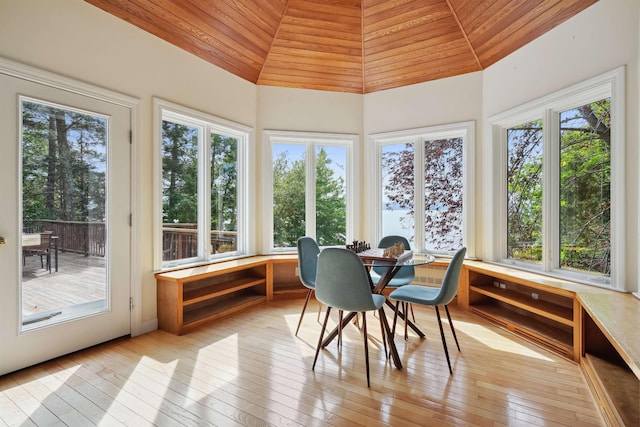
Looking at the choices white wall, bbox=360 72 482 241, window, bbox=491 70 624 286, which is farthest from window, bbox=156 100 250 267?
window, bbox=491 70 624 286

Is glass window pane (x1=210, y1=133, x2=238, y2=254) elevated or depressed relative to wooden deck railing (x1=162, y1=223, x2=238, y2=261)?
elevated

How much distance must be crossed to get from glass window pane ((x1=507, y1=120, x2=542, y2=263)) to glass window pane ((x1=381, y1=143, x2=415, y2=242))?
1.14 m

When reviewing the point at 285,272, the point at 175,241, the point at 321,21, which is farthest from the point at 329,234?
the point at 321,21

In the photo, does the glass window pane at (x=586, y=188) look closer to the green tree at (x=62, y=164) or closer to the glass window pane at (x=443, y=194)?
the glass window pane at (x=443, y=194)

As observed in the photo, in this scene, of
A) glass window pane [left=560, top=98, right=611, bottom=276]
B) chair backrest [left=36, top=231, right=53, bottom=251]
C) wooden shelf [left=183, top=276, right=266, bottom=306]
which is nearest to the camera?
chair backrest [left=36, top=231, right=53, bottom=251]

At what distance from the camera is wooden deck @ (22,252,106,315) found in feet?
7.45

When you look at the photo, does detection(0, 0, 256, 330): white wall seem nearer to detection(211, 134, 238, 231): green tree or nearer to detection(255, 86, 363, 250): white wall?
detection(211, 134, 238, 231): green tree

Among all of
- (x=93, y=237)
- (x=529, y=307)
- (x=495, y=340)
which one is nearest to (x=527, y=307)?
(x=529, y=307)

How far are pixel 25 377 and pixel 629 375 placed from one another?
401 cm

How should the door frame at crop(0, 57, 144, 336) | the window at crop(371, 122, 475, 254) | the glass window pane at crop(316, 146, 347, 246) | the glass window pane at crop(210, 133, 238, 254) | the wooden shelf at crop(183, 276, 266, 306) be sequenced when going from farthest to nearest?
the glass window pane at crop(316, 146, 347, 246), the window at crop(371, 122, 475, 254), the glass window pane at crop(210, 133, 238, 254), the wooden shelf at crop(183, 276, 266, 306), the door frame at crop(0, 57, 144, 336)

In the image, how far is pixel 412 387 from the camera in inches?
80.7

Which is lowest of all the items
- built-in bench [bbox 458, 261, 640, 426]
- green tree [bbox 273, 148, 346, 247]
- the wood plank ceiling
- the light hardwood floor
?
the light hardwood floor

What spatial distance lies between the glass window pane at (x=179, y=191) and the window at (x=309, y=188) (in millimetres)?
Answer: 1006

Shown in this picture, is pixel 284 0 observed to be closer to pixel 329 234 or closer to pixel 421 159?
pixel 421 159
